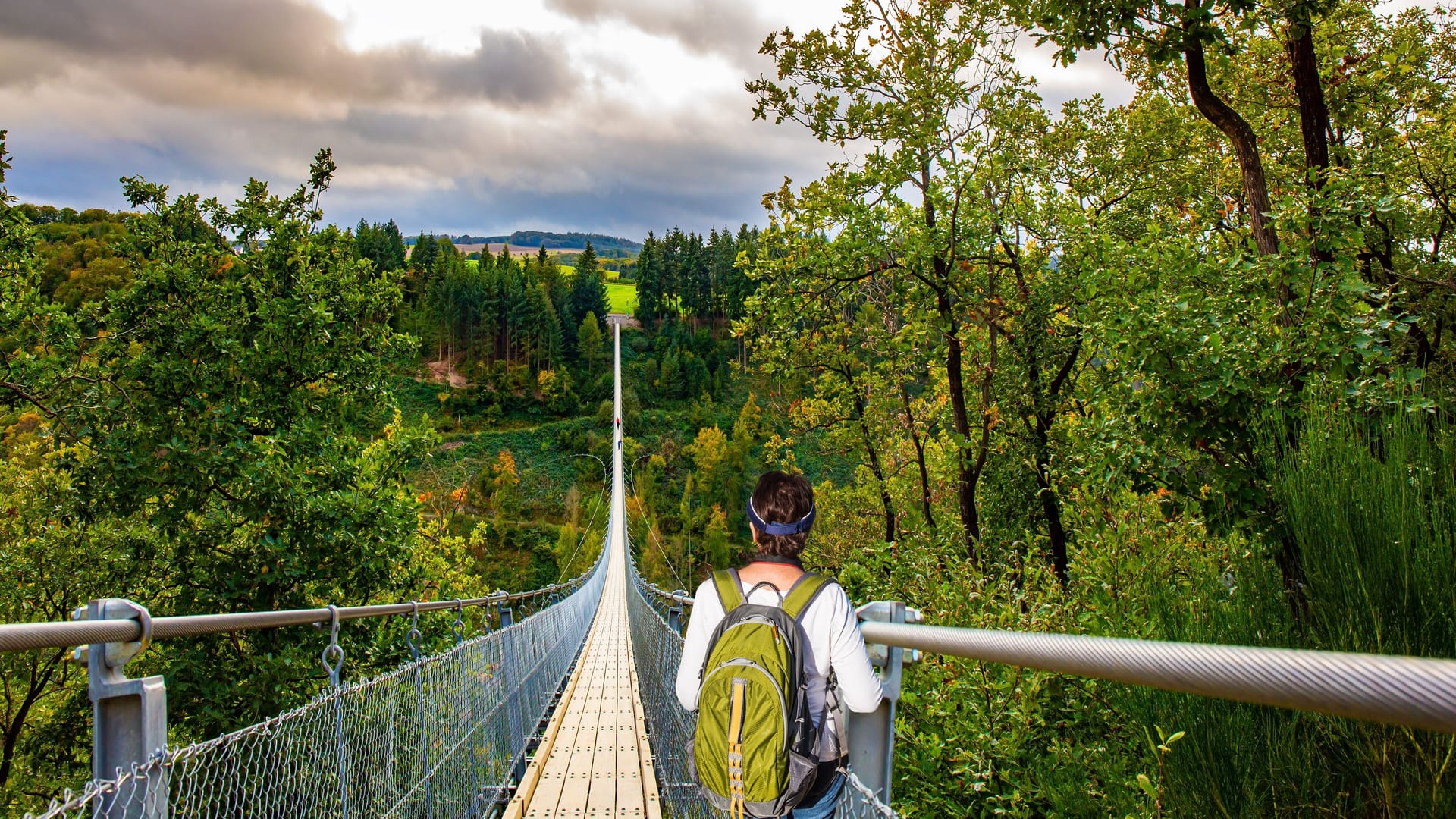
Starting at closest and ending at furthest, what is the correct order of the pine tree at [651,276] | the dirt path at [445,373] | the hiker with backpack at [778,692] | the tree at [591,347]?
the hiker with backpack at [778,692] → the dirt path at [445,373] → the tree at [591,347] → the pine tree at [651,276]

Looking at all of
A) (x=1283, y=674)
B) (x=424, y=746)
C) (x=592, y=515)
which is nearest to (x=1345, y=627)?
(x=1283, y=674)

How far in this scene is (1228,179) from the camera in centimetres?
698

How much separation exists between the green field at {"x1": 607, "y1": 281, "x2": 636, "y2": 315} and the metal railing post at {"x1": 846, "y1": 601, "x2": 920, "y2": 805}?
82.9 meters

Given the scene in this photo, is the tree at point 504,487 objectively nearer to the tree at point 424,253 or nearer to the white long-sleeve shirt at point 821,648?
the tree at point 424,253

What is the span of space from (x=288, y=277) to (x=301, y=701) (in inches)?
134

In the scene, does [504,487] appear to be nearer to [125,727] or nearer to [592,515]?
[592,515]

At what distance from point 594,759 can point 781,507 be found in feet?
10.2

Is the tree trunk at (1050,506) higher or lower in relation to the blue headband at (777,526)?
lower

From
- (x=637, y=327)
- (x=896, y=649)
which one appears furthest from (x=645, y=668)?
(x=637, y=327)

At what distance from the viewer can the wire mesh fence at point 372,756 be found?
1166mm

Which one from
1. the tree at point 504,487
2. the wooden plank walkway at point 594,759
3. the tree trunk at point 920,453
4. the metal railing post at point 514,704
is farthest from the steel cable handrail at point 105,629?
the tree at point 504,487

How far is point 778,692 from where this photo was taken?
1.30 metres

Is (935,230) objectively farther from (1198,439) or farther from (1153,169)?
(1198,439)

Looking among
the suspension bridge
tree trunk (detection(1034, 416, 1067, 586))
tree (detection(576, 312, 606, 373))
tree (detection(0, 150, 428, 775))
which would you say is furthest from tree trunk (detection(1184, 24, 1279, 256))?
tree (detection(576, 312, 606, 373))
